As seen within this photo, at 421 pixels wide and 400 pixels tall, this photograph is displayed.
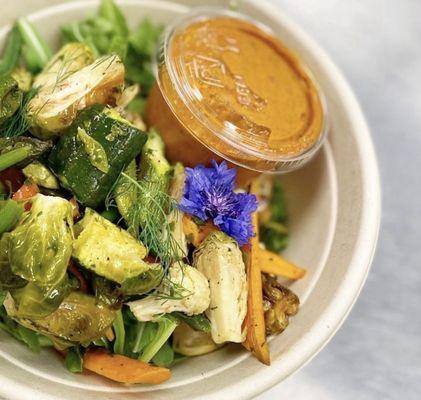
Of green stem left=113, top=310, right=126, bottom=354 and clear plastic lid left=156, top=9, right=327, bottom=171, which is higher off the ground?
clear plastic lid left=156, top=9, right=327, bottom=171

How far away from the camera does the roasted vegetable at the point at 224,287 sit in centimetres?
188

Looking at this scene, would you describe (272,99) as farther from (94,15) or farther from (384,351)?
(384,351)

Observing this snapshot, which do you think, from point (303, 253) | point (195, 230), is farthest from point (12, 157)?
point (303, 253)

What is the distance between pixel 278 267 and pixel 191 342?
45 centimetres

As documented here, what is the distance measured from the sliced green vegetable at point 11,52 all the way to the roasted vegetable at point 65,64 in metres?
0.13

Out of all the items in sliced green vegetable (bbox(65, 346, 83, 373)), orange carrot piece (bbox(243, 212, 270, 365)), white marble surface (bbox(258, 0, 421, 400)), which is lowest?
white marble surface (bbox(258, 0, 421, 400))

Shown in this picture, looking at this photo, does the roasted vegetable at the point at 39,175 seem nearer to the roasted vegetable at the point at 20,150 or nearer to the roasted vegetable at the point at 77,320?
the roasted vegetable at the point at 20,150

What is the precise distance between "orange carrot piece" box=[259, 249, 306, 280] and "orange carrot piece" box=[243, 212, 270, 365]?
114mm

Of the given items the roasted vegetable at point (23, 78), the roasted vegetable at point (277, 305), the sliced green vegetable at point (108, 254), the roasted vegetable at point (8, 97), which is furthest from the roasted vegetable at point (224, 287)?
the roasted vegetable at point (23, 78)

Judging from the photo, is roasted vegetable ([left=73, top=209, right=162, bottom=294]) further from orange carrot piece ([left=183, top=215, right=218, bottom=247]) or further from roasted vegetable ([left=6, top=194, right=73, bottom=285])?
orange carrot piece ([left=183, top=215, right=218, bottom=247])

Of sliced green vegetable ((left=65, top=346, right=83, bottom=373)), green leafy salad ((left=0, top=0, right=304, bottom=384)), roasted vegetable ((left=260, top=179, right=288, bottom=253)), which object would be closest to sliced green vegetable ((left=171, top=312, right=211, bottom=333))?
green leafy salad ((left=0, top=0, right=304, bottom=384))

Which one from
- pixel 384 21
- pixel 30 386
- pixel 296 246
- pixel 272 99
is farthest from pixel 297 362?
pixel 384 21

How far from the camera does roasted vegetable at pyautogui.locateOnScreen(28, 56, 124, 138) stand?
1925mm

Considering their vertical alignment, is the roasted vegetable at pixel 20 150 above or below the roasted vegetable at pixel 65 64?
below
